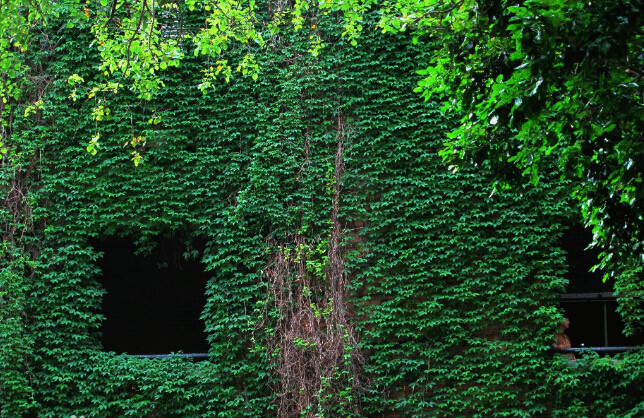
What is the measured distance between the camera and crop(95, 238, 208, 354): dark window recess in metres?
14.6

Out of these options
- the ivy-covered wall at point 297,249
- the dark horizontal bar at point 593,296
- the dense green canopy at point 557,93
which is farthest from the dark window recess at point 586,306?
the dense green canopy at point 557,93

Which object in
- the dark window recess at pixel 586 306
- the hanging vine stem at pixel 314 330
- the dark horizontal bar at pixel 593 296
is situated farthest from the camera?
the dark window recess at pixel 586 306

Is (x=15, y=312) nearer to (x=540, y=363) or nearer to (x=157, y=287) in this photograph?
(x=157, y=287)

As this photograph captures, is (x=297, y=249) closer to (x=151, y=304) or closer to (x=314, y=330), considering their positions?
(x=314, y=330)

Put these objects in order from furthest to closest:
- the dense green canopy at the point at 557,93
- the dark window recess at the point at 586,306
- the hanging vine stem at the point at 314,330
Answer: the dark window recess at the point at 586,306
the hanging vine stem at the point at 314,330
the dense green canopy at the point at 557,93

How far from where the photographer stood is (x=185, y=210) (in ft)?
35.7

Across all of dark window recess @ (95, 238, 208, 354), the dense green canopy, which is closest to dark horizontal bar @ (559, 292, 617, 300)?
A: the dense green canopy

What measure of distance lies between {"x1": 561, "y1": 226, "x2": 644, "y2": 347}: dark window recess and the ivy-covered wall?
3504 millimetres

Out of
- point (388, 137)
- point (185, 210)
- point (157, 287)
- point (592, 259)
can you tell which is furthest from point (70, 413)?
point (592, 259)

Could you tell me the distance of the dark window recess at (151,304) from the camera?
14641 mm

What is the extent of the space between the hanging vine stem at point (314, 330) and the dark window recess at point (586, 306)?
491 centimetres

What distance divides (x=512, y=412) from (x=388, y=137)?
4.05 meters

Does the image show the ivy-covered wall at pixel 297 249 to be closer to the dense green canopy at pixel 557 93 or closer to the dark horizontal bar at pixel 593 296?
the dark horizontal bar at pixel 593 296

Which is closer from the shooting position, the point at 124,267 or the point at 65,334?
the point at 65,334
